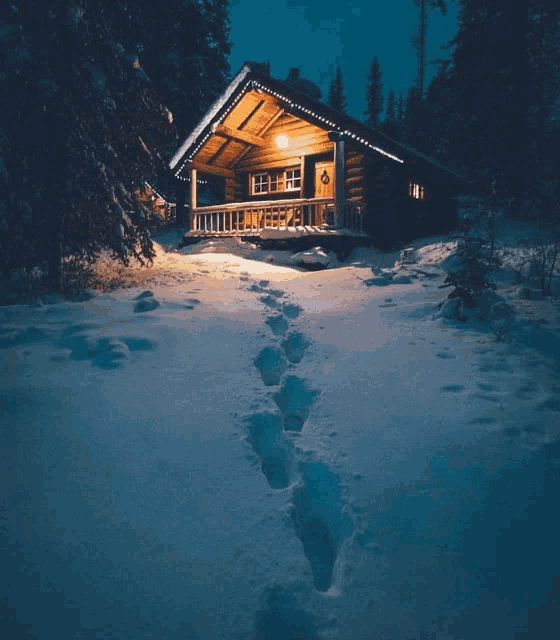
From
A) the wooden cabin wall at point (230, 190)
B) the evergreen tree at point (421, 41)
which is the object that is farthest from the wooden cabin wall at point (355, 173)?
the evergreen tree at point (421, 41)

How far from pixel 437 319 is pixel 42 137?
5.57 metres

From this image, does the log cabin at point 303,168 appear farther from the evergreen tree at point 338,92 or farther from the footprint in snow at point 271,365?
the evergreen tree at point 338,92

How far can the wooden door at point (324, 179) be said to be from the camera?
13.2m

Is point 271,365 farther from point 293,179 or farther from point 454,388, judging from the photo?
point 293,179

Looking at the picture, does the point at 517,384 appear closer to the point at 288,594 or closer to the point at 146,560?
the point at 288,594

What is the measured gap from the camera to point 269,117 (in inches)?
517

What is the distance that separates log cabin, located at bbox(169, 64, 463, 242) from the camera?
33.7 feet

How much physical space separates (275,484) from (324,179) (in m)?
12.8

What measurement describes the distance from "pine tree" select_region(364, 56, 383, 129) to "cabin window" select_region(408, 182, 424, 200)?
86.9 feet

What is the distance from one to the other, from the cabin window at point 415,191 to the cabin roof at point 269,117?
115 centimetres

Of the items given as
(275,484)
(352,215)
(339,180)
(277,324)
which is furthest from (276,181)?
(275,484)

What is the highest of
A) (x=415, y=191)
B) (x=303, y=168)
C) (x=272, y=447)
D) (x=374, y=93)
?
(x=374, y=93)

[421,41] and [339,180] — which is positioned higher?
[421,41]

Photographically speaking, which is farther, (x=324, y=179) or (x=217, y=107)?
(x=324, y=179)
